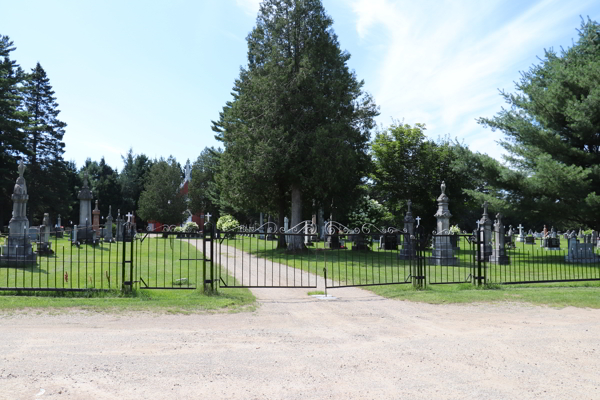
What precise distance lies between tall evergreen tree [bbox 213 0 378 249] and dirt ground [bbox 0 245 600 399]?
51.0 feet

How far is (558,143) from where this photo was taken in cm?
1980

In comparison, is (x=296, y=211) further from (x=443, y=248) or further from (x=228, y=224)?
(x=228, y=224)

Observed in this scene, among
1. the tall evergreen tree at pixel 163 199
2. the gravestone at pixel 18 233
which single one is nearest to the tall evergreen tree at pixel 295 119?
the gravestone at pixel 18 233

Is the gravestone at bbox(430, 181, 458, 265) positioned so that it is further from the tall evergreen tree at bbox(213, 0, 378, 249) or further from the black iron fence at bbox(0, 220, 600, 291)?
the tall evergreen tree at bbox(213, 0, 378, 249)

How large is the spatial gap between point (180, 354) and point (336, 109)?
21.3m

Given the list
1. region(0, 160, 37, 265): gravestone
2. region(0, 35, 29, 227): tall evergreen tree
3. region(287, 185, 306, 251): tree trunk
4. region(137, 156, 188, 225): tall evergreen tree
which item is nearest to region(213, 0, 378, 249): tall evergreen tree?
region(287, 185, 306, 251): tree trunk

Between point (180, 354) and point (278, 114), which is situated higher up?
point (278, 114)

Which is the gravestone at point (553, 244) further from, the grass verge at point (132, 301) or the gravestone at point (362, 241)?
the grass verge at point (132, 301)

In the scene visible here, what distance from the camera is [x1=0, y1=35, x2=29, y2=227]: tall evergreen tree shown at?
42375mm

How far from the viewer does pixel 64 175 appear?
49375mm

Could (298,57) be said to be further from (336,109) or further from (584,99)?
(584,99)

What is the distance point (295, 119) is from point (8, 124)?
108 feet

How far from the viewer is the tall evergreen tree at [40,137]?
151ft

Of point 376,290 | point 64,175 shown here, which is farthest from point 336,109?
point 64,175
